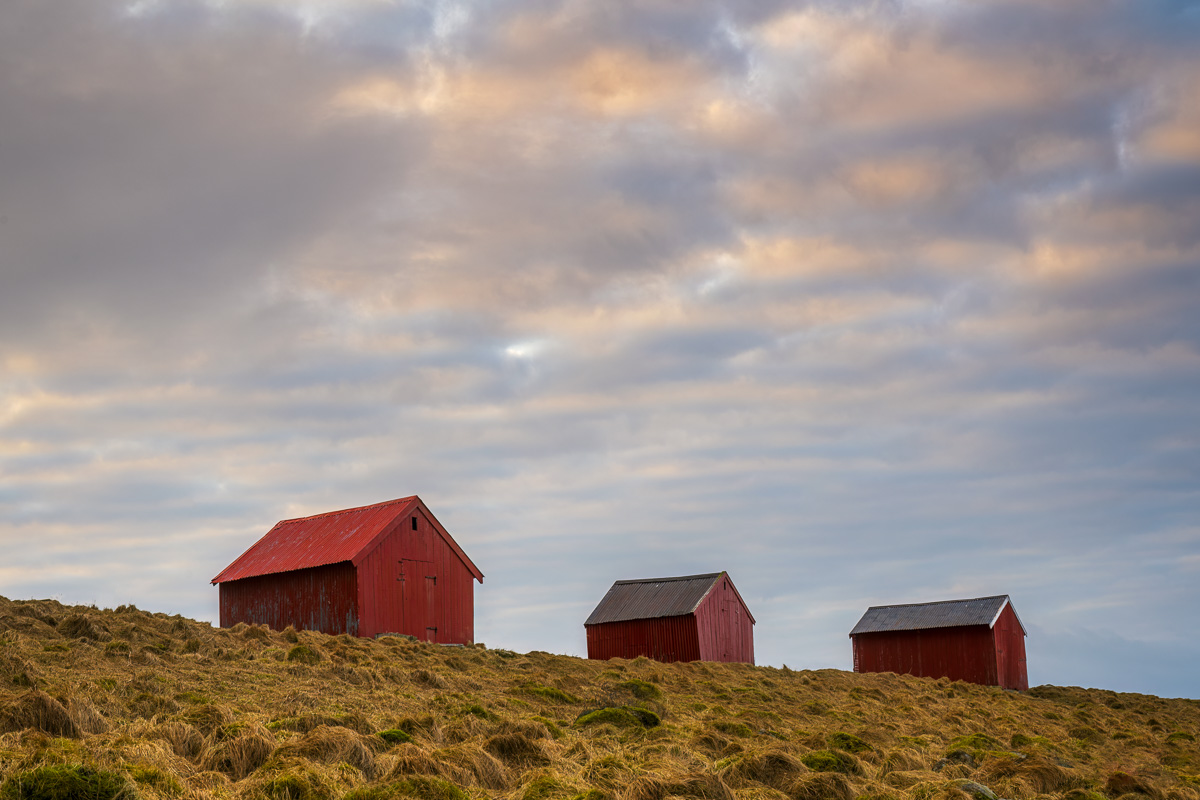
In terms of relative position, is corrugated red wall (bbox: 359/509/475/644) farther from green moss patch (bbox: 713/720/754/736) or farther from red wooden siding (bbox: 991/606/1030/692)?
red wooden siding (bbox: 991/606/1030/692)

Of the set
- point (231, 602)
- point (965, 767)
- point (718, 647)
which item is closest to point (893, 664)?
point (718, 647)

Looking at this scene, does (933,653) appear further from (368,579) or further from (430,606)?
(368,579)

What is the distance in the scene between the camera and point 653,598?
164 ft

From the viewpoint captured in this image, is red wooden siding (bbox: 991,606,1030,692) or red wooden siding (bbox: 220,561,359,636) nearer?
red wooden siding (bbox: 220,561,359,636)

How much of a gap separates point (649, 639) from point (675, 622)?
181 cm

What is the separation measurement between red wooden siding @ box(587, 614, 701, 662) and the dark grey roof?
17.2m

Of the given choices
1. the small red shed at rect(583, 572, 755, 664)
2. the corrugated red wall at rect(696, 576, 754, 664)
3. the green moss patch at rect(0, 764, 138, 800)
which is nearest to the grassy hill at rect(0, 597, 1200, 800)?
the green moss patch at rect(0, 764, 138, 800)

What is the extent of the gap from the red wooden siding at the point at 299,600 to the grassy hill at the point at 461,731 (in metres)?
4.72

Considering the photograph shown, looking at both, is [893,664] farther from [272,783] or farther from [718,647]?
[272,783]

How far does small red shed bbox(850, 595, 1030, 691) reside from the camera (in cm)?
5469

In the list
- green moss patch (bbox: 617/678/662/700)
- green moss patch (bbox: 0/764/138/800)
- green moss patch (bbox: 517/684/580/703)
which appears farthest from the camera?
green moss patch (bbox: 617/678/662/700)

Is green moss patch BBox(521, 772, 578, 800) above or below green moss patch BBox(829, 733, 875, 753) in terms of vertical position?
above

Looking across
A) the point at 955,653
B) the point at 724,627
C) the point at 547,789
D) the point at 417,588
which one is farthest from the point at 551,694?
the point at 955,653

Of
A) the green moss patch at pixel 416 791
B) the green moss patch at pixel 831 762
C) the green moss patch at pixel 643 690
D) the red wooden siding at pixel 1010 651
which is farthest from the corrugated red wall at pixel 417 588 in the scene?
the red wooden siding at pixel 1010 651
